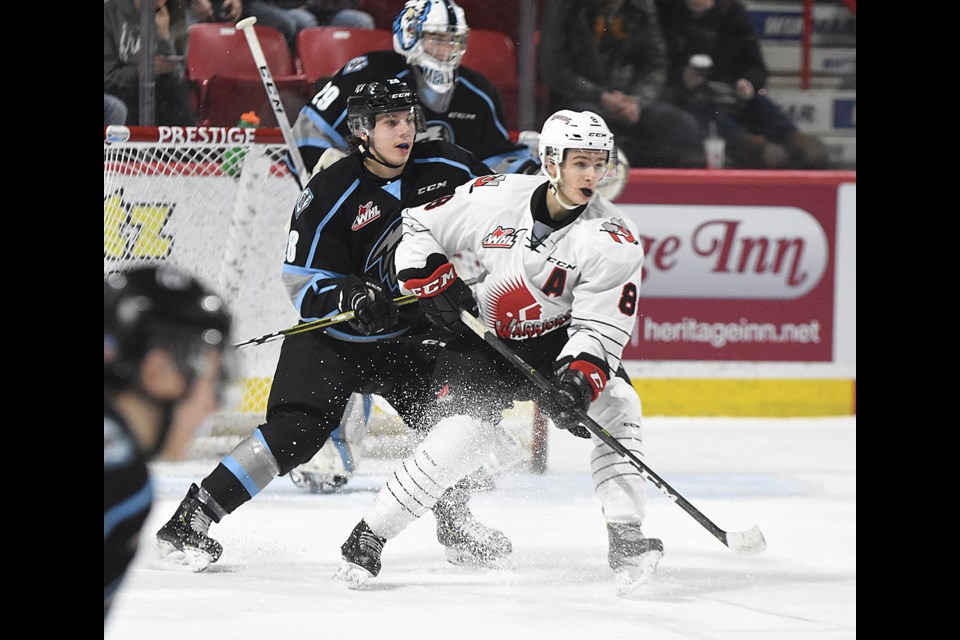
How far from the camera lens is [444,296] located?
3.25m

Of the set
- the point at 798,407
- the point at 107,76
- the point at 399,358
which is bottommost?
the point at 798,407

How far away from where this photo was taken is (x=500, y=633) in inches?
109

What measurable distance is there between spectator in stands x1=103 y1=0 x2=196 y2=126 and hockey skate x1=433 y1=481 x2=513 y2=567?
1.78 metres

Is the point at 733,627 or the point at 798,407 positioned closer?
the point at 733,627

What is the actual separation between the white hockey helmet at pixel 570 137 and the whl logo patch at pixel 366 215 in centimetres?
45

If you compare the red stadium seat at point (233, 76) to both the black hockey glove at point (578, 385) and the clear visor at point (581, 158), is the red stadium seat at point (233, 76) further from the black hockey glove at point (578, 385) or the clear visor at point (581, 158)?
the black hockey glove at point (578, 385)

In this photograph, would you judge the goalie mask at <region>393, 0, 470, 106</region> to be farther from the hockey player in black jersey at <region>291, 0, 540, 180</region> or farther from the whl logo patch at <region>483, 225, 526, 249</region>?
the whl logo patch at <region>483, 225, 526, 249</region>

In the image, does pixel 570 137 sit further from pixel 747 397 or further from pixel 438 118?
pixel 747 397

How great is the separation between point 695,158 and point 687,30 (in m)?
0.49

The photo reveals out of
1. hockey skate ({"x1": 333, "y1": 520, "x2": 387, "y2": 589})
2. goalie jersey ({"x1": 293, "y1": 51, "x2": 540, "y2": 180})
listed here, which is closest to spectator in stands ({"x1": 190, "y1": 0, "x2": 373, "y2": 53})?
goalie jersey ({"x1": 293, "y1": 51, "x2": 540, "y2": 180})

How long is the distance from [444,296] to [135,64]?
170cm
